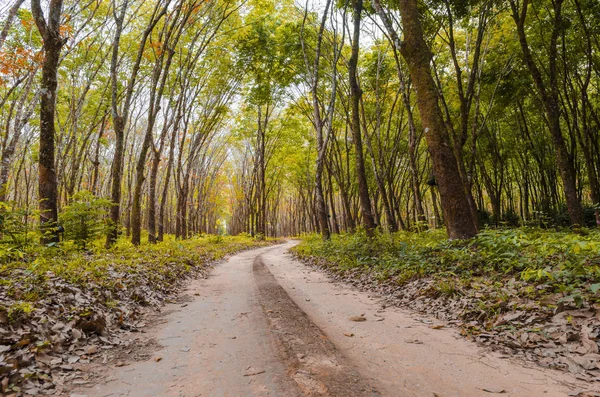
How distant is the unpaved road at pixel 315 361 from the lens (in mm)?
2410

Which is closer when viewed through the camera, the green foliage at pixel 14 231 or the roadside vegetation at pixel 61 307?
the roadside vegetation at pixel 61 307

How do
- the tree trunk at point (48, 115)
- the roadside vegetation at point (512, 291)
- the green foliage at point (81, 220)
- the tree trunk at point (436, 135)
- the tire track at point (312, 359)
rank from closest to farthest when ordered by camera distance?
the tire track at point (312, 359), the roadside vegetation at point (512, 291), the tree trunk at point (436, 135), the tree trunk at point (48, 115), the green foliage at point (81, 220)

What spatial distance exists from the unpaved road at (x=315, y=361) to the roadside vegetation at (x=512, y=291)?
362 millimetres

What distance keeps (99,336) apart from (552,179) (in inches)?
1026

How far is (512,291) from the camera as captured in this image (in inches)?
162

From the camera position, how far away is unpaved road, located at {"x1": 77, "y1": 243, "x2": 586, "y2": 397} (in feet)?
7.91

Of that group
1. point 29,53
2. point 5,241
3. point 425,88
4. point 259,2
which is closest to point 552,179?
point 425,88

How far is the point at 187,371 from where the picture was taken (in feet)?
9.30

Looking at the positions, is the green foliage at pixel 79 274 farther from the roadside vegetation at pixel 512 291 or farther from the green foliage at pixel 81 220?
the roadside vegetation at pixel 512 291

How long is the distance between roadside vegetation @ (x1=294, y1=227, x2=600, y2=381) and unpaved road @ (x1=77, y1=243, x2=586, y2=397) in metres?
0.36

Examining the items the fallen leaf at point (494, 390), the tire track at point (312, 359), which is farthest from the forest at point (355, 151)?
the tire track at point (312, 359)

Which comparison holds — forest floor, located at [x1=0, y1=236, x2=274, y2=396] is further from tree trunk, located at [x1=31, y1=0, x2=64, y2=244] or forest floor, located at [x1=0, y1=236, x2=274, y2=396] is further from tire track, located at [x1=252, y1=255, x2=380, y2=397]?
tire track, located at [x1=252, y1=255, x2=380, y2=397]

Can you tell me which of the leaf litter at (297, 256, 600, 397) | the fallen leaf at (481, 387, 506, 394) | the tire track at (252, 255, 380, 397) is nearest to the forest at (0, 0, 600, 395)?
the leaf litter at (297, 256, 600, 397)

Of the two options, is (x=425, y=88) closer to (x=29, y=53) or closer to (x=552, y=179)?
(x=29, y=53)
